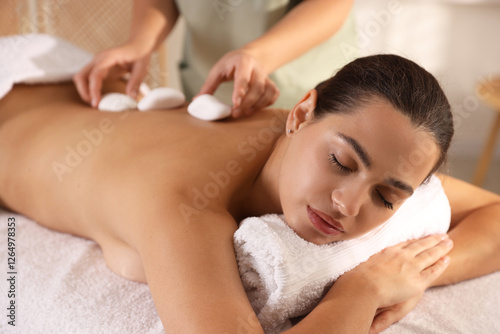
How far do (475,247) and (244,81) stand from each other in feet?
1.90

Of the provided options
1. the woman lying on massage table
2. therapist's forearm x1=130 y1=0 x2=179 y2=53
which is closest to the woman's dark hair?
the woman lying on massage table

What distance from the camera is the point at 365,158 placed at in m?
0.80

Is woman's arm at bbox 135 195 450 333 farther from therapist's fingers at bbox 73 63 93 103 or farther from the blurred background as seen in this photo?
the blurred background

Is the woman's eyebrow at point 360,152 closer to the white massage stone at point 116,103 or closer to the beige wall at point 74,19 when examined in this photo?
the white massage stone at point 116,103

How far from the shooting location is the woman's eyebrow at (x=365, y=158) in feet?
2.62

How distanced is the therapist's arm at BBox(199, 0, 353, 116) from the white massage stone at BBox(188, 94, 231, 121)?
0.08ft

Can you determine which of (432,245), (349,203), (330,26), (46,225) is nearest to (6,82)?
(46,225)

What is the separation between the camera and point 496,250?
1.07 meters

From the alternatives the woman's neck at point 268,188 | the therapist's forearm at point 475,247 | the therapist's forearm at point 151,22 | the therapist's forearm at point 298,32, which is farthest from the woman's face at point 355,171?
the therapist's forearm at point 151,22

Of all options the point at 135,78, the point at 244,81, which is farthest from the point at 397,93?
the point at 135,78

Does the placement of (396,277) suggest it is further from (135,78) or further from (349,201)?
(135,78)

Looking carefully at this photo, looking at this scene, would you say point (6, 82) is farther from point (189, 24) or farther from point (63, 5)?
point (63, 5)

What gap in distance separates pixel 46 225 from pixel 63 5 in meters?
1.22

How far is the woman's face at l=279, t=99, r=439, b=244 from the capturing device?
0.80 metres
